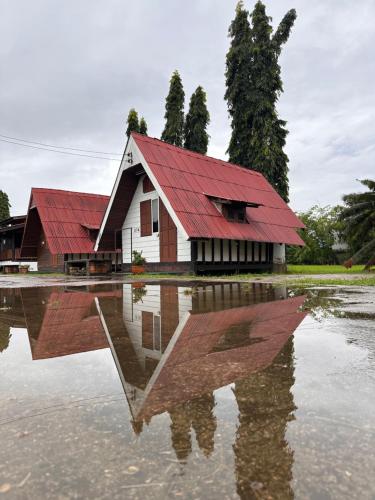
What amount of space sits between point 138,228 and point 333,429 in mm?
20376

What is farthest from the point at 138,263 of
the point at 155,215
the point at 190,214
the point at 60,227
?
the point at 60,227

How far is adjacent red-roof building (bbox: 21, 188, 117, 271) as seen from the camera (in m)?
27.4

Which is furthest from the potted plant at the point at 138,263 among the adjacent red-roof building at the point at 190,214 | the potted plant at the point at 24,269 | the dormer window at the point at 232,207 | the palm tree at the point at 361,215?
the potted plant at the point at 24,269

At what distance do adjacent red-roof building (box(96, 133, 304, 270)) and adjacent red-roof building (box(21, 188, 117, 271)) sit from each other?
193 inches

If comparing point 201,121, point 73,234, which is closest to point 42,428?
point 73,234

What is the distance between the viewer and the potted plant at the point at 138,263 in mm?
20031

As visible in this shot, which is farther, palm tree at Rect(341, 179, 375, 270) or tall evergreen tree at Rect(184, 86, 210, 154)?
tall evergreen tree at Rect(184, 86, 210, 154)

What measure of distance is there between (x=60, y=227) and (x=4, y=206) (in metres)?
33.5

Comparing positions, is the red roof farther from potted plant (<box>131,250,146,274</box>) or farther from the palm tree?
the palm tree

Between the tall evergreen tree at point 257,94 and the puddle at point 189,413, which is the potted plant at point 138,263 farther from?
the puddle at point 189,413

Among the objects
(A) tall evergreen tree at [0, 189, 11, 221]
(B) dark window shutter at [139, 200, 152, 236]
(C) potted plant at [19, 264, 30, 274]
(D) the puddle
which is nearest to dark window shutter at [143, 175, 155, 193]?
(B) dark window shutter at [139, 200, 152, 236]

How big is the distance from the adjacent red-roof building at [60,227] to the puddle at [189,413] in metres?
23.3

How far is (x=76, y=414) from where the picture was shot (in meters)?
2.00

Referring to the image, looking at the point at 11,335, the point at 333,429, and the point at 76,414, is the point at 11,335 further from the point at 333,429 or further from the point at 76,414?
the point at 333,429
